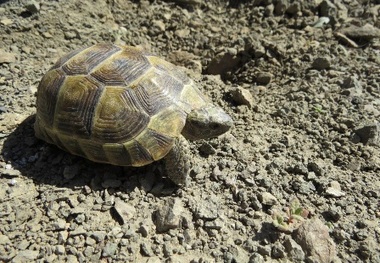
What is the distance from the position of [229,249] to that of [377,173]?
183 cm

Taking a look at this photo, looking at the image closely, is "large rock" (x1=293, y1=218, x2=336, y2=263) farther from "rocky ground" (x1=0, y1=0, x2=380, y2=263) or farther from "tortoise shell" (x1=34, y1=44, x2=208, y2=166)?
"tortoise shell" (x1=34, y1=44, x2=208, y2=166)

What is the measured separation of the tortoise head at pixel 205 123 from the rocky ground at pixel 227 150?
42cm

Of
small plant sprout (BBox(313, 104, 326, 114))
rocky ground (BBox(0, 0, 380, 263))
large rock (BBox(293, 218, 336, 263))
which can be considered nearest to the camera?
large rock (BBox(293, 218, 336, 263))

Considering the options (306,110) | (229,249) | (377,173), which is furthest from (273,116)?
(229,249)

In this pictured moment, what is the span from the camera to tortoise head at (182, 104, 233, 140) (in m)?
3.47

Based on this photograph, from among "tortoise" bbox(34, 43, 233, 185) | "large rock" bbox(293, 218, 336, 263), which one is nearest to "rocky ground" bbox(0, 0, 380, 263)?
"large rock" bbox(293, 218, 336, 263)

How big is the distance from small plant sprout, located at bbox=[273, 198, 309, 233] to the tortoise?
0.95m

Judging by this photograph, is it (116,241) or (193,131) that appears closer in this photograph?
(116,241)

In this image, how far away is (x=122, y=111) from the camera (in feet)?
10.9

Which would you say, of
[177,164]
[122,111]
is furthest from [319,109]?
[122,111]

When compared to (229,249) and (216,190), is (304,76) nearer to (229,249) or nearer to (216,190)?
(216,190)

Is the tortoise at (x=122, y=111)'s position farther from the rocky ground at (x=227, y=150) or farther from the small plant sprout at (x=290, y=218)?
the small plant sprout at (x=290, y=218)

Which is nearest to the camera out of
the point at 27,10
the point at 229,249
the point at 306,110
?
the point at 229,249

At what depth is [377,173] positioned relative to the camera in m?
3.78
